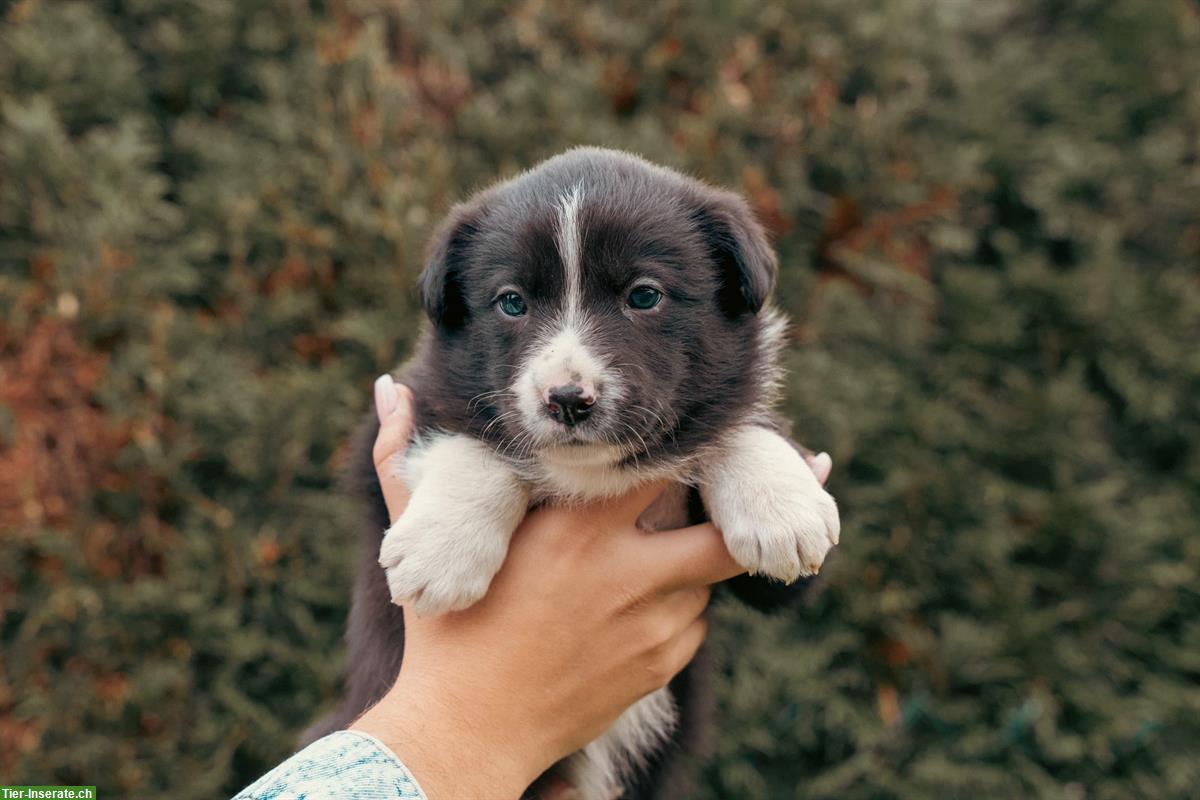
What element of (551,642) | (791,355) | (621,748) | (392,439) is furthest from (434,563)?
(791,355)

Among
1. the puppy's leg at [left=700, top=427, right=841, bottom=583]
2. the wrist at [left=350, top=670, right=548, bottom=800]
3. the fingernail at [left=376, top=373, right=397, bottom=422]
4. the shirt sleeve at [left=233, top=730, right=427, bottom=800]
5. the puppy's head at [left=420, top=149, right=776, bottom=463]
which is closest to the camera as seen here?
the shirt sleeve at [left=233, top=730, right=427, bottom=800]

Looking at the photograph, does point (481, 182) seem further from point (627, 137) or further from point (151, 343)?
point (151, 343)

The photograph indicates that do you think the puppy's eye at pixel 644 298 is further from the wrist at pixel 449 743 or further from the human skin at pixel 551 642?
the wrist at pixel 449 743

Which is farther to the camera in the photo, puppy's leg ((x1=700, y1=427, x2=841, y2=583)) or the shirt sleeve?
puppy's leg ((x1=700, y1=427, x2=841, y2=583))

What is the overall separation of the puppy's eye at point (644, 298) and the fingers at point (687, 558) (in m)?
0.57

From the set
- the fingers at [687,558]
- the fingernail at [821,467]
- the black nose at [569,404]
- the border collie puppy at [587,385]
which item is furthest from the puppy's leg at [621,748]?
the black nose at [569,404]

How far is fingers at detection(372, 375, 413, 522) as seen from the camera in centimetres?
240

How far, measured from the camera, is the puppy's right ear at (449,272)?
224 centimetres

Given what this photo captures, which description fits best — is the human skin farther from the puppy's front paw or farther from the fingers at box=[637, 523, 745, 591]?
the puppy's front paw

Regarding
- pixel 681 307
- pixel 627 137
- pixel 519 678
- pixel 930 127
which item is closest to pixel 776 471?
pixel 681 307

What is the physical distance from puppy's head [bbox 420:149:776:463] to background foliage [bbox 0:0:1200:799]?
1.47 metres

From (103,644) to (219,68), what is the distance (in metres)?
2.43

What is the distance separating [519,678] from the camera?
2121 millimetres

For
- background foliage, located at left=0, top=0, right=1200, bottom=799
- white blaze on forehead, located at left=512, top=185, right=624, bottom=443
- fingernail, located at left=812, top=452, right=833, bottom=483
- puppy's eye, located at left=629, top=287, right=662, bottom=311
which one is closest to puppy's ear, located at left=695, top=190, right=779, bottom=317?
puppy's eye, located at left=629, top=287, right=662, bottom=311
